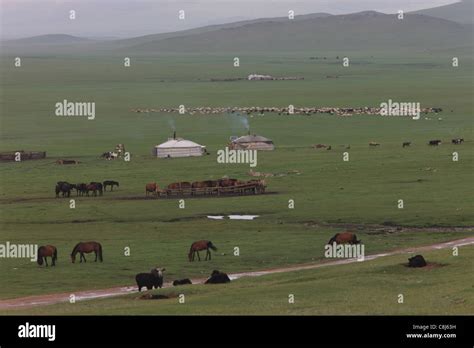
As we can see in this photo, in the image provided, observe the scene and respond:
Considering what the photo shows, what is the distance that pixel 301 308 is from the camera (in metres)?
26.3

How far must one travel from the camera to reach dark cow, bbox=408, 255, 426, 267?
32.0m

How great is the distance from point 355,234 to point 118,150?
114ft

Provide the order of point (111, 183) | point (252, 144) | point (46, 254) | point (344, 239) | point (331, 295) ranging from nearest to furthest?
point (331, 295) → point (46, 254) → point (344, 239) → point (111, 183) → point (252, 144)

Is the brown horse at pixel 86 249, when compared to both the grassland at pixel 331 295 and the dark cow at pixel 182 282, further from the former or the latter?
the grassland at pixel 331 295

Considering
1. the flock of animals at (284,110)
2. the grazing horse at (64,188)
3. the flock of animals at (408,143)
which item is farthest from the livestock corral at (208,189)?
the flock of animals at (284,110)

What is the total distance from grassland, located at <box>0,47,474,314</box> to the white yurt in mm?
1199

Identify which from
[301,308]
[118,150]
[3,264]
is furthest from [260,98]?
[301,308]

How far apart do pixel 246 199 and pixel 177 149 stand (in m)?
20.1

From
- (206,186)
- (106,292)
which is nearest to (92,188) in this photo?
(206,186)

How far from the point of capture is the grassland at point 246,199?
32.1 metres

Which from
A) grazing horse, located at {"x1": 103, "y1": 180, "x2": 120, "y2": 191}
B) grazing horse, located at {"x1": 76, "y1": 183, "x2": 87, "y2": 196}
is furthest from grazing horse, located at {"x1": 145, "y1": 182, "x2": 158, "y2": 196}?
grazing horse, located at {"x1": 76, "y1": 183, "x2": 87, "y2": 196}

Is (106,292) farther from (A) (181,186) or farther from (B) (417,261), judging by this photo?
(A) (181,186)

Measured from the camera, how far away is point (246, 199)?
5191 cm

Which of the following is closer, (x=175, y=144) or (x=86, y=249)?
(x=86, y=249)
